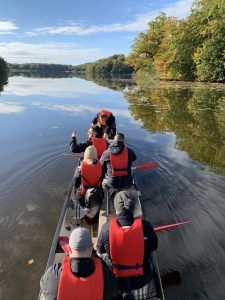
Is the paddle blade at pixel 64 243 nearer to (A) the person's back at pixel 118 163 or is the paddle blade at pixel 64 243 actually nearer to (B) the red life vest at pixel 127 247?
(B) the red life vest at pixel 127 247

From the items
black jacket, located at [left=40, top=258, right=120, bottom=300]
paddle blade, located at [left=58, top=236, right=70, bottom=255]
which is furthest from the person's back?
black jacket, located at [left=40, top=258, right=120, bottom=300]

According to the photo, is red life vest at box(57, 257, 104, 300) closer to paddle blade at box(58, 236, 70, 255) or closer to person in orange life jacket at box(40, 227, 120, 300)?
person in orange life jacket at box(40, 227, 120, 300)

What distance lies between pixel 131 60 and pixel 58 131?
58143 mm

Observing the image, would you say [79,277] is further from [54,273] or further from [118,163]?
[118,163]

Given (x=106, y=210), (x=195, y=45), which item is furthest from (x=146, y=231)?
(x=195, y=45)

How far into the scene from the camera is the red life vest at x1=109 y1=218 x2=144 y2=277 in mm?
4406

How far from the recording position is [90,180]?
7.26 m

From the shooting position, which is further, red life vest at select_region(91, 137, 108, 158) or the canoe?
red life vest at select_region(91, 137, 108, 158)

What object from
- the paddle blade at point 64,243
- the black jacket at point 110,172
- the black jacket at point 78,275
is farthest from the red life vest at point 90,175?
the black jacket at point 78,275

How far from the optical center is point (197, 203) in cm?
872

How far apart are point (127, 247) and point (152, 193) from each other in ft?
16.2

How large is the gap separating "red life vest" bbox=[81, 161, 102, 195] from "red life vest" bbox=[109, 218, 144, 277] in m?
2.70

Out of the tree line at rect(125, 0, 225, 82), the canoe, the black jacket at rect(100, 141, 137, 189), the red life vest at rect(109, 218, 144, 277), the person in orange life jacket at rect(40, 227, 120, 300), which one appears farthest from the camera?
the tree line at rect(125, 0, 225, 82)

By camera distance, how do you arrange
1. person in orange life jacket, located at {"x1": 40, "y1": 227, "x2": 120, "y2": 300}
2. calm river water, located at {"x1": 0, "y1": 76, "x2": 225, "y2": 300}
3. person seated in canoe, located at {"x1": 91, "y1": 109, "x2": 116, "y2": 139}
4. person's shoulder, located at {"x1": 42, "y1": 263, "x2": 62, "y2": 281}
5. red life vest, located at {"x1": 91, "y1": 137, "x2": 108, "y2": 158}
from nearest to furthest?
person in orange life jacket, located at {"x1": 40, "y1": 227, "x2": 120, "y2": 300}, person's shoulder, located at {"x1": 42, "y1": 263, "x2": 62, "y2": 281}, calm river water, located at {"x1": 0, "y1": 76, "x2": 225, "y2": 300}, red life vest, located at {"x1": 91, "y1": 137, "x2": 108, "y2": 158}, person seated in canoe, located at {"x1": 91, "y1": 109, "x2": 116, "y2": 139}
